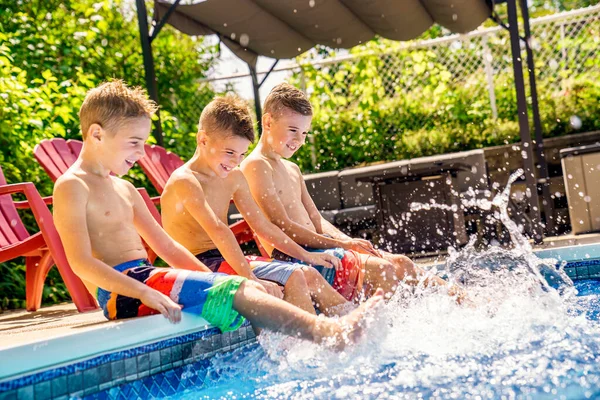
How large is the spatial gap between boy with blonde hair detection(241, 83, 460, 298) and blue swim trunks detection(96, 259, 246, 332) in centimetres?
87

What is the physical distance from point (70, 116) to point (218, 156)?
3000mm

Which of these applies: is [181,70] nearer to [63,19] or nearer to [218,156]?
[63,19]

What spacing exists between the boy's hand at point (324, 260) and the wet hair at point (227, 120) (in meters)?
0.63

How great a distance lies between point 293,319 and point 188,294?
43cm

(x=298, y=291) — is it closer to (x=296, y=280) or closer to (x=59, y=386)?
(x=296, y=280)

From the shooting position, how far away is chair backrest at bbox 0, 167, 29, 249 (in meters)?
4.18

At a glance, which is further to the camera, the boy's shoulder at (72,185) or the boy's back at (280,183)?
the boy's back at (280,183)

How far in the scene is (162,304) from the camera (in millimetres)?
2506

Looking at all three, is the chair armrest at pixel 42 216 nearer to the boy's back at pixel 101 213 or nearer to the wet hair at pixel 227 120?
the boy's back at pixel 101 213

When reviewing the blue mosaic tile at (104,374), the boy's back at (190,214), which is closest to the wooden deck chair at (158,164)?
the boy's back at (190,214)

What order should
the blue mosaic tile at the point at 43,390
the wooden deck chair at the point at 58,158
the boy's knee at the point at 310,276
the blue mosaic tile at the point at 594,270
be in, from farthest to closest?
1. the blue mosaic tile at the point at 594,270
2. the wooden deck chair at the point at 58,158
3. the boy's knee at the point at 310,276
4. the blue mosaic tile at the point at 43,390

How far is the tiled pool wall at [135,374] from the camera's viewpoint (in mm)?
2139

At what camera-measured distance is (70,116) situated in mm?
5840

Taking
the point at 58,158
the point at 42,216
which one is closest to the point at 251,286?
the point at 42,216
